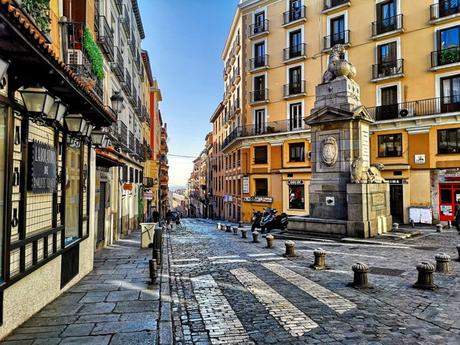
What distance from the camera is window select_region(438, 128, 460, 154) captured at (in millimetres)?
22172

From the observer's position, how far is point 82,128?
7.55 metres

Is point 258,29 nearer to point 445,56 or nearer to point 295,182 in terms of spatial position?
point 295,182

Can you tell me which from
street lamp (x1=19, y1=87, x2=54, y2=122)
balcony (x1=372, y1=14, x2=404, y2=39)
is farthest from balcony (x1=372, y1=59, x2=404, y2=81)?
street lamp (x1=19, y1=87, x2=54, y2=122)

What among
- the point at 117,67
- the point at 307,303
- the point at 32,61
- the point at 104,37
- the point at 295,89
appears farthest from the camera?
the point at 295,89

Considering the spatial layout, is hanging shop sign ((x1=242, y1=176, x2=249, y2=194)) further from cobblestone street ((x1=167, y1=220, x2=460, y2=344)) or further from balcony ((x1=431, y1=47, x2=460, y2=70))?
cobblestone street ((x1=167, y1=220, x2=460, y2=344))

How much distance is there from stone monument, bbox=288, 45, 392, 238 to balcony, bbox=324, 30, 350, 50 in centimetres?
1411

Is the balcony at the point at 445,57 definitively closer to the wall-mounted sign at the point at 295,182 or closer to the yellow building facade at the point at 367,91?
the yellow building facade at the point at 367,91

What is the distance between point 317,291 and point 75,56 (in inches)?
384

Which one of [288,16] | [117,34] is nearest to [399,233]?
[117,34]

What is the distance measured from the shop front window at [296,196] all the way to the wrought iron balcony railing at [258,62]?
12.4 meters

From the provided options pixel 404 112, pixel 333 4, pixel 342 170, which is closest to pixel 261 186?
pixel 404 112

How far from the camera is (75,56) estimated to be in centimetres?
1055

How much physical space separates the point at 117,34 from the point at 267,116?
17.2 meters

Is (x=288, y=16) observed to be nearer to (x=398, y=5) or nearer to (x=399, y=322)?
(x=398, y=5)
